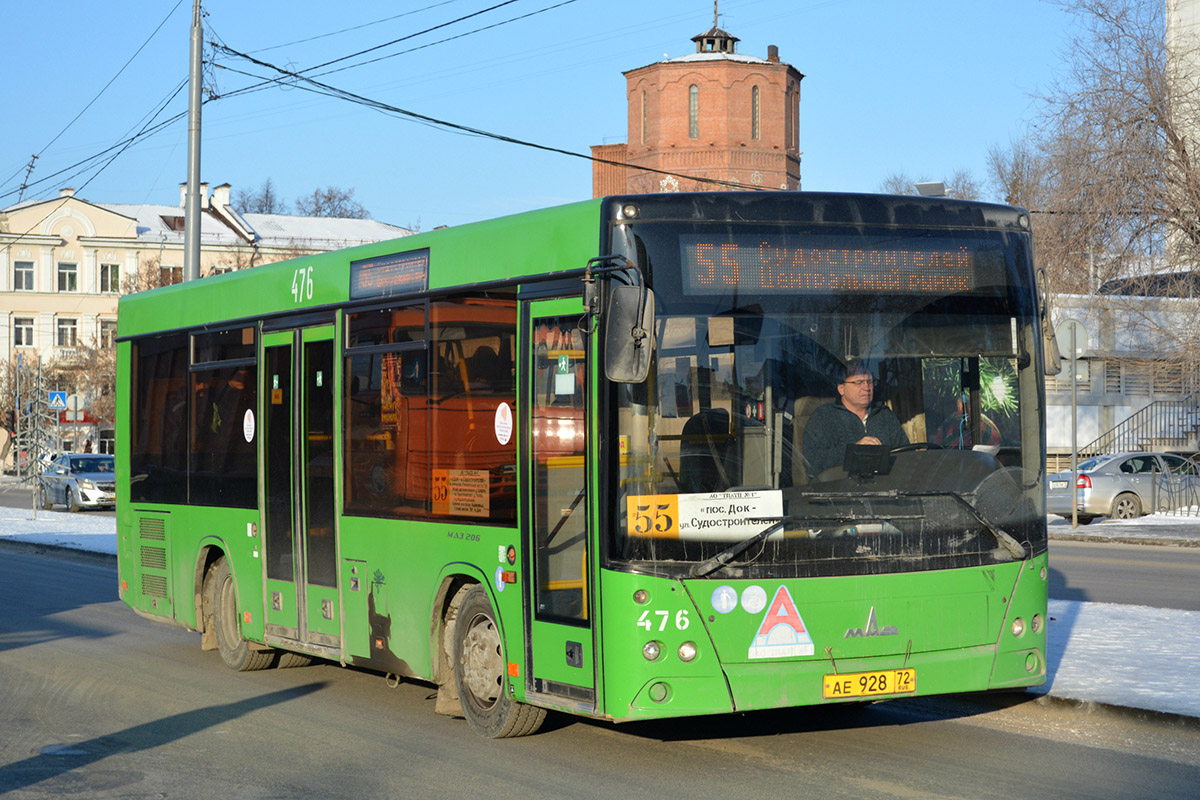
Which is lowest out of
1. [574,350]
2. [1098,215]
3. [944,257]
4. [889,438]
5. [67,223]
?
[889,438]

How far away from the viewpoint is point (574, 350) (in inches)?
297

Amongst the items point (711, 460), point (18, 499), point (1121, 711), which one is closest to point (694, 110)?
point (18, 499)

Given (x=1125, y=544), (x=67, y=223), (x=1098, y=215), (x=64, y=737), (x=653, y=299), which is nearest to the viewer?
(x=653, y=299)

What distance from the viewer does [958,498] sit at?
7.48 meters

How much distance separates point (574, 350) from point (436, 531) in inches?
68.2

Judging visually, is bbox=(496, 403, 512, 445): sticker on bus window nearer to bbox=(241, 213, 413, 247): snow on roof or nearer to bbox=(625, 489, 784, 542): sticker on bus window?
bbox=(625, 489, 784, 542): sticker on bus window

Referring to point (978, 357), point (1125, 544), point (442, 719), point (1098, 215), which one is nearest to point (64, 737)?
point (442, 719)

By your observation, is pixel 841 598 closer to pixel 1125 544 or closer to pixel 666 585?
pixel 666 585

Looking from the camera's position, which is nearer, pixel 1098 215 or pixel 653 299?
pixel 653 299

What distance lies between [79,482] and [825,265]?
110 feet

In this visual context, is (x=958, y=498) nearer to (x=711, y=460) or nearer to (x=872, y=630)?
(x=872, y=630)

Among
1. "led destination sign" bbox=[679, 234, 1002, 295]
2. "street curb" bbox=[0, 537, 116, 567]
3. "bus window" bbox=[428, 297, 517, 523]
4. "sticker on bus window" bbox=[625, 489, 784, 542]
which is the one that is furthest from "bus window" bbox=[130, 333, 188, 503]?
"street curb" bbox=[0, 537, 116, 567]

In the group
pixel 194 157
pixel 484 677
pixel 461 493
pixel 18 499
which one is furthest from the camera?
pixel 18 499

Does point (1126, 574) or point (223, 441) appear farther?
point (1126, 574)
